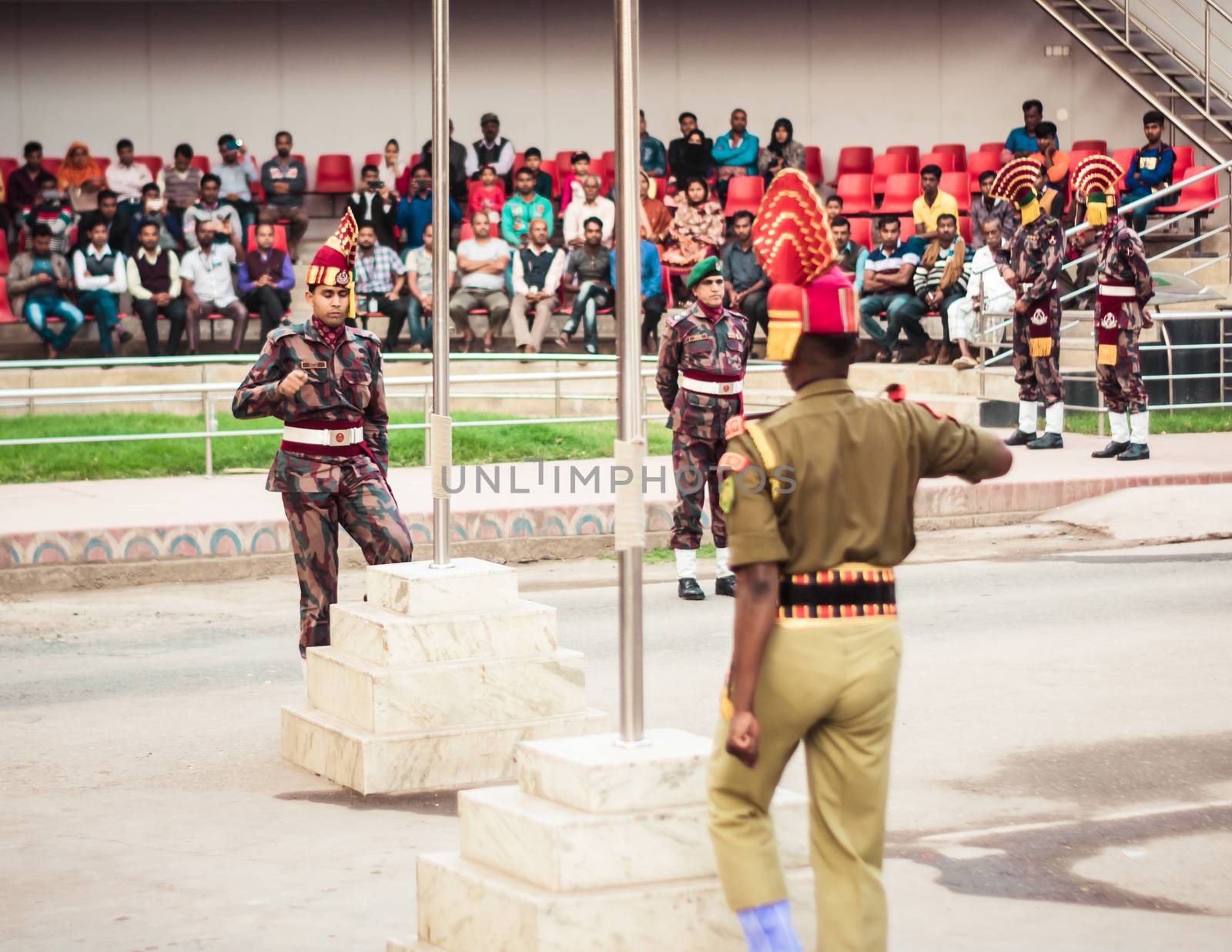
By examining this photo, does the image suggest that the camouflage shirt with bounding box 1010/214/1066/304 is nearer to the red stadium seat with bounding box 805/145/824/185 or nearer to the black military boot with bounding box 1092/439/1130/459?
the black military boot with bounding box 1092/439/1130/459

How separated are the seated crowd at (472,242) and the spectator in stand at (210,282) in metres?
0.02

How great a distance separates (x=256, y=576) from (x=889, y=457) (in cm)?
904

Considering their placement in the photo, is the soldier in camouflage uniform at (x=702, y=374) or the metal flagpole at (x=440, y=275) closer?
the metal flagpole at (x=440, y=275)

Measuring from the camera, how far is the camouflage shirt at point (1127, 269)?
51.8 ft

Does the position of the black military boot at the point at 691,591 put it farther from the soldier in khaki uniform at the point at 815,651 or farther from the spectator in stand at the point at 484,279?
the spectator in stand at the point at 484,279

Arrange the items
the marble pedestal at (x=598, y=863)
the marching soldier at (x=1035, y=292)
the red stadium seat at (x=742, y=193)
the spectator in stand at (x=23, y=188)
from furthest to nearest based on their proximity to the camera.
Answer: the red stadium seat at (x=742, y=193), the spectator in stand at (x=23, y=188), the marching soldier at (x=1035, y=292), the marble pedestal at (x=598, y=863)

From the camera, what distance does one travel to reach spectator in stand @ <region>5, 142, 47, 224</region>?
2300 centimetres

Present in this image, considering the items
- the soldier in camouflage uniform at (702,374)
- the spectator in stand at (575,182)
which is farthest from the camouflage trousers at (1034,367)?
the spectator in stand at (575,182)

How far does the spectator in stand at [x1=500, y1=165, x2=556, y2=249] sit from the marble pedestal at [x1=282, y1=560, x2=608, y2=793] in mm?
15369

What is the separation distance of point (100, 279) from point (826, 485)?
18236 mm

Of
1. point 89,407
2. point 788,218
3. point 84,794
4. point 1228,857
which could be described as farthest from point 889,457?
point 89,407

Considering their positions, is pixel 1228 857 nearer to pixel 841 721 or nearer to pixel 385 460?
pixel 841 721

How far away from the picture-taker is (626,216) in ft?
16.5

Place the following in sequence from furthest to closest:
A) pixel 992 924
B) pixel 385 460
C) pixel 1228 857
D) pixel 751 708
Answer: pixel 385 460
pixel 1228 857
pixel 992 924
pixel 751 708
